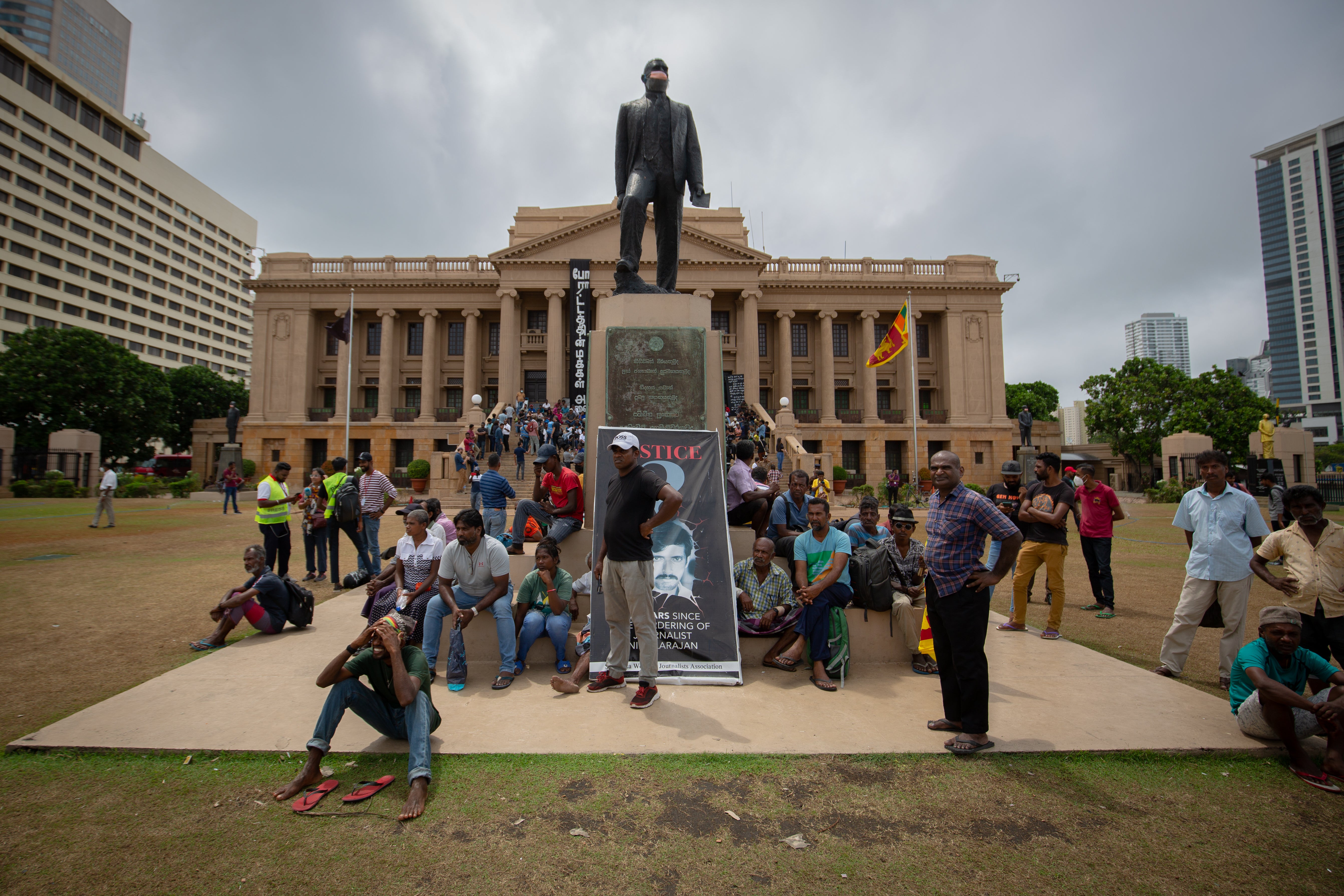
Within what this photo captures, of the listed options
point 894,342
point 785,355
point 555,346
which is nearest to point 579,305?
point 555,346

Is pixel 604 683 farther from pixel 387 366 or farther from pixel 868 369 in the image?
pixel 387 366

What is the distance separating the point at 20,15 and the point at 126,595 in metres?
107

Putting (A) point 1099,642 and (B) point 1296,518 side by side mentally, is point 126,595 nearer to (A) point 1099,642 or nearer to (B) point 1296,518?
(A) point 1099,642

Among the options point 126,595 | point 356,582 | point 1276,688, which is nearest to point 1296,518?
point 1276,688

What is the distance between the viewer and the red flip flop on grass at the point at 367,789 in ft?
10.4

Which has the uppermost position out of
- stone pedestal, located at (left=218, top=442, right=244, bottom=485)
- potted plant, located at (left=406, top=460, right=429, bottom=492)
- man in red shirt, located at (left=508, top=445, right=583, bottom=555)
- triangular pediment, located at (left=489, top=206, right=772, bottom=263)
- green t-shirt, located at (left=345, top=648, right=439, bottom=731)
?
triangular pediment, located at (left=489, top=206, right=772, bottom=263)

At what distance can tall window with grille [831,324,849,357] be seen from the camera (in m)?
40.9

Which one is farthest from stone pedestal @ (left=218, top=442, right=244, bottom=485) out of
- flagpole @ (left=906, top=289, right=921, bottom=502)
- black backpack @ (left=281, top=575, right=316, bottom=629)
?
flagpole @ (left=906, top=289, right=921, bottom=502)

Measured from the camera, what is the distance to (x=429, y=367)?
3847cm

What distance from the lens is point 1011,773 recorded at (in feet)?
11.5

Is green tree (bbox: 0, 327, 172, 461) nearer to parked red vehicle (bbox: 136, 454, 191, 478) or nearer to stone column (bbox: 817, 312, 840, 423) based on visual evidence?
parked red vehicle (bbox: 136, 454, 191, 478)

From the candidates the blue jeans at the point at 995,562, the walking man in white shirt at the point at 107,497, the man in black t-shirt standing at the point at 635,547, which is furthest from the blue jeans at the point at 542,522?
the walking man in white shirt at the point at 107,497

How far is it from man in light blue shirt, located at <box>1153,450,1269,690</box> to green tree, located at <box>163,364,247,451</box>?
2218 inches

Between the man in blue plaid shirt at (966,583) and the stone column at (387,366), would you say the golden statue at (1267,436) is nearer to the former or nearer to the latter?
the man in blue plaid shirt at (966,583)
